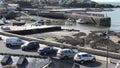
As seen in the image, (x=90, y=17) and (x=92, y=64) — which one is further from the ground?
(x=92, y=64)

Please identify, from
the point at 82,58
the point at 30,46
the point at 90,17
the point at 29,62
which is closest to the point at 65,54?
the point at 82,58

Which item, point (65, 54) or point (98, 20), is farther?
point (98, 20)

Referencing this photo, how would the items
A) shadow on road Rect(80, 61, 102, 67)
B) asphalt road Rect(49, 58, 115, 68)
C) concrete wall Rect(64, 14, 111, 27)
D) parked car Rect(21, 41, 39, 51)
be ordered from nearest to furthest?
1. asphalt road Rect(49, 58, 115, 68)
2. shadow on road Rect(80, 61, 102, 67)
3. parked car Rect(21, 41, 39, 51)
4. concrete wall Rect(64, 14, 111, 27)

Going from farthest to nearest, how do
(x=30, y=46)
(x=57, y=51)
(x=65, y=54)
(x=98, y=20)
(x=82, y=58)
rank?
1. (x=98, y=20)
2. (x=30, y=46)
3. (x=57, y=51)
4. (x=65, y=54)
5. (x=82, y=58)

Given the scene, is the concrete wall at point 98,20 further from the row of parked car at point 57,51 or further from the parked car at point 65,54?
the parked car at point 65,54

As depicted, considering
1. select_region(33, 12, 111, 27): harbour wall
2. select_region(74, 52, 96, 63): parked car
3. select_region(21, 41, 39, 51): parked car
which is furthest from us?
select_region(33, 12, 111, 27): harbour wall

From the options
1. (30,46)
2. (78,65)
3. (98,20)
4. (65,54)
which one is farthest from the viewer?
(98,20)

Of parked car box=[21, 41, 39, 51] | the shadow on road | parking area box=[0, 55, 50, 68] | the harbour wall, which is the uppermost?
→ parking area box=[0, 55, 50, 68]

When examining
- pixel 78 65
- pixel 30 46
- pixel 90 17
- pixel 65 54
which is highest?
pixel 65 54

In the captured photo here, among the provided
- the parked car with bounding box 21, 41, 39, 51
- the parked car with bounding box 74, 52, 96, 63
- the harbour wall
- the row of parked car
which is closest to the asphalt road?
the parked car with bounding box 74, 52, 96, 63

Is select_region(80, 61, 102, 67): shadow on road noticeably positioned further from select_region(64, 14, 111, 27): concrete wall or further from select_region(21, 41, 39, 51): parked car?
select_region(64, 14, 111, 27): concrete wall

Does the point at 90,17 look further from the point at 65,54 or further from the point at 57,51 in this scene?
the point at 65,54

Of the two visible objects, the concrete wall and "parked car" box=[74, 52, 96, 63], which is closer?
"parked car" box=[74, 52, 96, 63]

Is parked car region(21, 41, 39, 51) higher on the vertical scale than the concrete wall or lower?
higher
